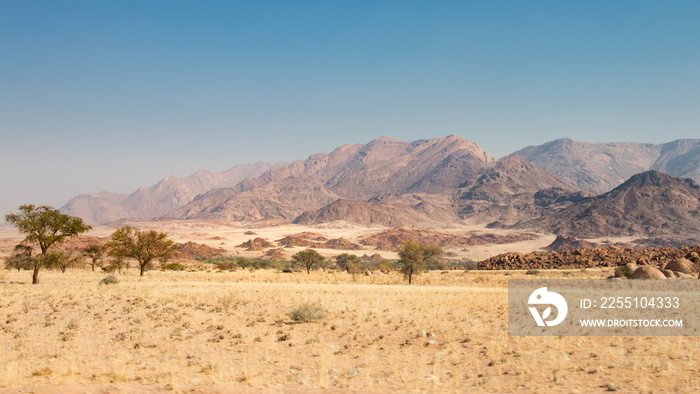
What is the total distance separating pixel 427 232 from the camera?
188 metres

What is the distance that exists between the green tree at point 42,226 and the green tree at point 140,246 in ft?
39.8

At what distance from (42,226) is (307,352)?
89.1ft

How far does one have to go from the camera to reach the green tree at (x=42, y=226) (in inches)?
1181

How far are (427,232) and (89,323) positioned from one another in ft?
583

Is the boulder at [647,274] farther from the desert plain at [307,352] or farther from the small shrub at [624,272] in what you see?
the desert plain at [307,352]

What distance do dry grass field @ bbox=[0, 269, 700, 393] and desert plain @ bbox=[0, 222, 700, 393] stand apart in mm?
41

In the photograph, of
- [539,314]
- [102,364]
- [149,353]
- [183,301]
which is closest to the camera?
[102,364]

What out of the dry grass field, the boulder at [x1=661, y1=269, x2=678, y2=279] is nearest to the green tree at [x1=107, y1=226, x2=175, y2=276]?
the dry grass field

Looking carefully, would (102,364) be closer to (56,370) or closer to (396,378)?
(56,370)

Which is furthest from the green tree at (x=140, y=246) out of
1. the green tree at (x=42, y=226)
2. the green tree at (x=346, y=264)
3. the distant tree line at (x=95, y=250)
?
the green tree at (x=346, y=264)

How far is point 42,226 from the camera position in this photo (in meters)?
30.3

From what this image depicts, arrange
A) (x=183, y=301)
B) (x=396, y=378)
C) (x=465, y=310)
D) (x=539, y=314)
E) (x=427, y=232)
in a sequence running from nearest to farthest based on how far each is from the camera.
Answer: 1. (x=396, y=378)
2. (x=539, y=314)
3. (x=465, y=310)
4. (x=183, y=301)
5. (x=427, y=232)

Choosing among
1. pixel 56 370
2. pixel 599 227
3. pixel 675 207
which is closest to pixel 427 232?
pixel 599 227

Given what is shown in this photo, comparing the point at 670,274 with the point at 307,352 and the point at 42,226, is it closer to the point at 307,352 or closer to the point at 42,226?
the point at 307,352
